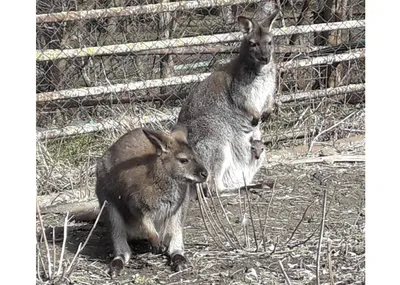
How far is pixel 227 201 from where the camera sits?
6504 millimetres

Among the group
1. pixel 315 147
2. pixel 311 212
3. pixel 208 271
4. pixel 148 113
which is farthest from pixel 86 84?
pixel 208 271

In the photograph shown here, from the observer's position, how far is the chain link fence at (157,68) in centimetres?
756

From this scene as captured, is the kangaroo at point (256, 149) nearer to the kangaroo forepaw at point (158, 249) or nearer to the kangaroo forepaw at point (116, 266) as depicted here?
the kangaroo forepaw at point (158, 249)

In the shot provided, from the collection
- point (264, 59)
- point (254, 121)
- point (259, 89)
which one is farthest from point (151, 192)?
point (259, 89)

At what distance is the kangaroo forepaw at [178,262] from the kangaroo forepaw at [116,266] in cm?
32

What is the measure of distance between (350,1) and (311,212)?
394 centimetres

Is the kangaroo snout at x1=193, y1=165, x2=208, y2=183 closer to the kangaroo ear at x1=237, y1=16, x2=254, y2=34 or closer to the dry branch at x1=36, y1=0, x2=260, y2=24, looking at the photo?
the kangaroo ear at x1=237, y1=16, x2=254, y2=34

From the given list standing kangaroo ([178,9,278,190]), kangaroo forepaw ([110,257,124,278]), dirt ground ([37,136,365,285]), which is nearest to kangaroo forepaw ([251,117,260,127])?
standing kangaroo ([178,9,278,190])

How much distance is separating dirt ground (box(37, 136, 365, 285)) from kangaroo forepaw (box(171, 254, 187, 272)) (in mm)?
40

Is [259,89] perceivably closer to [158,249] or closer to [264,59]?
[264,59]

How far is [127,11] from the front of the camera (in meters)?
7.62

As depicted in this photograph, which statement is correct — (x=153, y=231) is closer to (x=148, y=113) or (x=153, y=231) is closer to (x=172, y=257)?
(x=172, y=257)

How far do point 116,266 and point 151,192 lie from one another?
513mm

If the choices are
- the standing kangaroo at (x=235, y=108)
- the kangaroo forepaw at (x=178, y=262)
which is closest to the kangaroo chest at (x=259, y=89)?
the standing kangaroo at (x=235, y=108)
